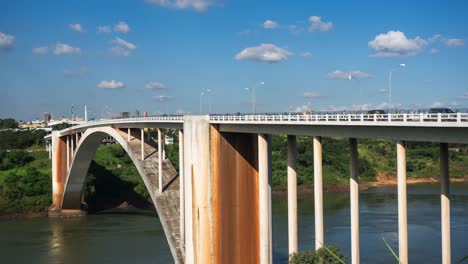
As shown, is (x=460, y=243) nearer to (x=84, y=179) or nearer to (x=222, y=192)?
(x=222, y=192)

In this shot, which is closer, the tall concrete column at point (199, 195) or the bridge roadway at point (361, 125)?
the bridge roadway at point (361, 125)

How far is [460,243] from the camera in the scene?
2917cm

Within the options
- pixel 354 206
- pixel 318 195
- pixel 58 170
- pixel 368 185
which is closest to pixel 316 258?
pixel 318 195

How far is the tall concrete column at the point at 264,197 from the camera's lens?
62.6 ft

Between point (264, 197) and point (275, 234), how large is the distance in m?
15.5

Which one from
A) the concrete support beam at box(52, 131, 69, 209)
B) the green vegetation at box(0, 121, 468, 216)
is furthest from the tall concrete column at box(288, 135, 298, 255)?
the green vegetation at box(0, 121, 468, 216)

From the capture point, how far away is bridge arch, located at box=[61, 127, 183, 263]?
26562 mm

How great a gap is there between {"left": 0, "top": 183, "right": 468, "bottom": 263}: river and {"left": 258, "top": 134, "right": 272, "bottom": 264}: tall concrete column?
706 cm

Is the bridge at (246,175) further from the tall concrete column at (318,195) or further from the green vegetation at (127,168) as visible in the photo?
the green vegetation at (127,168)

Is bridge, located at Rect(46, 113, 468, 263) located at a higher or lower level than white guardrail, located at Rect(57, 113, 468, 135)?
lower

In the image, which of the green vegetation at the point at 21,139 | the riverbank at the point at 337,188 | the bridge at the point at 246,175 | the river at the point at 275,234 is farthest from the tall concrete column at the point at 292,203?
the green vegetation at the point at 21,139

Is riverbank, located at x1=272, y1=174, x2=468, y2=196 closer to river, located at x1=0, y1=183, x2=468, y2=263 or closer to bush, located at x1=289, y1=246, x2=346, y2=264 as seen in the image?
river, located at x1=0, y1=183, x2=468, y2=263

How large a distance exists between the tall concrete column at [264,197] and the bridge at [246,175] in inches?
1.3

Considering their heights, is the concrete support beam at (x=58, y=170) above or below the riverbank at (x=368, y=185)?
above
